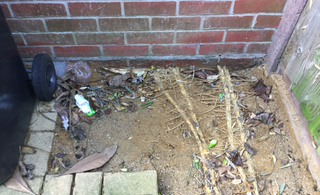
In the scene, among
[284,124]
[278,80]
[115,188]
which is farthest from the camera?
[278,80]

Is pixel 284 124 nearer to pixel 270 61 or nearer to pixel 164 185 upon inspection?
pixel 270 61

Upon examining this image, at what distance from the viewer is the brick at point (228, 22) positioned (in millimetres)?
2217

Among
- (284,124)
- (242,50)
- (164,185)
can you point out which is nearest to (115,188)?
(164,185)

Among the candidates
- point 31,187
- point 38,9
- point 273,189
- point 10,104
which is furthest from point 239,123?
point 38,9

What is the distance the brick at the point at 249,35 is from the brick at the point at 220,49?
3.0 inches

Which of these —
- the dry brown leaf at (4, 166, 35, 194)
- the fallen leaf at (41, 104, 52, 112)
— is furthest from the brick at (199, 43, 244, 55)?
the dry brown leaf at (4, 166, 35, 194)

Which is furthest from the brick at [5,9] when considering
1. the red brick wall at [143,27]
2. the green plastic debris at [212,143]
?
the green plastic debris at [212,143]

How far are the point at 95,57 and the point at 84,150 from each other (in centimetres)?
104

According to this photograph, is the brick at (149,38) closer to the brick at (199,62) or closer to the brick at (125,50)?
the brick at (125,50)

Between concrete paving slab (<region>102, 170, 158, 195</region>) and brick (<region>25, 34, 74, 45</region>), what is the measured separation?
141 centimetres

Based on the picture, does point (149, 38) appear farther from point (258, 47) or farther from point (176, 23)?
point (258, 47)

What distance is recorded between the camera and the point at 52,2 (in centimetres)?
206

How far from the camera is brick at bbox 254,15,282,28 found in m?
2.23

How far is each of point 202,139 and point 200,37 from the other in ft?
3.42
